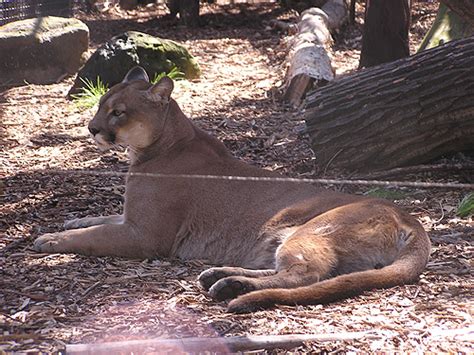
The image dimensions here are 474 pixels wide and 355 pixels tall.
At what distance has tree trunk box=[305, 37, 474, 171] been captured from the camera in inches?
278

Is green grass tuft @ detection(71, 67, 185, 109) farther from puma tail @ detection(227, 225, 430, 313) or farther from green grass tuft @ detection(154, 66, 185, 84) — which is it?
puma tail @ detection(227, 225, 430, 313)

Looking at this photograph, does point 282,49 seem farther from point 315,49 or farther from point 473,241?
point 473,241

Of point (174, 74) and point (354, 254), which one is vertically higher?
point (174, 74)

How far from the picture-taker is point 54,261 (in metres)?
5.53

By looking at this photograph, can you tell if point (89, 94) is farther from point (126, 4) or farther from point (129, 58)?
point (126, 4)

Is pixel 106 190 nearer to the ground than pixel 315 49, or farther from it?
nearer to the ground

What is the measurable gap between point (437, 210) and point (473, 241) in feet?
2.49

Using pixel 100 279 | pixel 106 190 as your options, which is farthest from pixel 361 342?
pixel 106 190

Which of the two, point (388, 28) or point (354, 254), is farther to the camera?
point (388, 28)

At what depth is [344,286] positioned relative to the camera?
467 centimetres

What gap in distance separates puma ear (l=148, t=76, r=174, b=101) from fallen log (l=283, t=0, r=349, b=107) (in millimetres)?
4089

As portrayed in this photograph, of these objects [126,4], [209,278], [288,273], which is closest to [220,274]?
[209,278]

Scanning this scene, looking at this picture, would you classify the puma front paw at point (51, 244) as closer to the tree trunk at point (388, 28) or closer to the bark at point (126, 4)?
the tree trunk at point (388, 28)

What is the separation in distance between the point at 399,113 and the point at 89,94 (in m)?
4.35
